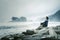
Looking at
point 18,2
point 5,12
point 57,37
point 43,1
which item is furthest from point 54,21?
point 5,12

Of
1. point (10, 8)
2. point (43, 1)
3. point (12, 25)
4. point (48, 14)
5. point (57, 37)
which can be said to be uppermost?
point (43, 1)

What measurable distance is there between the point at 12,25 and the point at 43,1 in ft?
2.78

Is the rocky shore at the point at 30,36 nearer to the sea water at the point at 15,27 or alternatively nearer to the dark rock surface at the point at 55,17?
the sea water at the point at 15,27

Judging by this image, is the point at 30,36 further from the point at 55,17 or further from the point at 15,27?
the point at 55,17

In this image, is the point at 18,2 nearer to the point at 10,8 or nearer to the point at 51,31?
the point at 10,8

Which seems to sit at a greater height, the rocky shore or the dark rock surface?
the dark rock surface

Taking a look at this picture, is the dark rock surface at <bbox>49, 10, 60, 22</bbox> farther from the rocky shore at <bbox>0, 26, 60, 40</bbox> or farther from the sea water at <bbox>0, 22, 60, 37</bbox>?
the rocky shore at <bbox>0, 26, 60, 40</bbox>

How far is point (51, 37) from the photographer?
207 cm

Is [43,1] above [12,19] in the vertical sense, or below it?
above

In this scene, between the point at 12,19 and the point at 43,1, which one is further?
the point at 43,1

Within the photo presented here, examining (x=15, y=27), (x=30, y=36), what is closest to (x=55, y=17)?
(x=30, y=36)

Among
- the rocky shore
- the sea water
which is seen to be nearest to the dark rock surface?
the sea water

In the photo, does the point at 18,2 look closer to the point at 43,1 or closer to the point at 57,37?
the point at 43,1

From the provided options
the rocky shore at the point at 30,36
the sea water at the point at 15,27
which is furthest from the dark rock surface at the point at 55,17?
the rocky shore at the point at 30,36
